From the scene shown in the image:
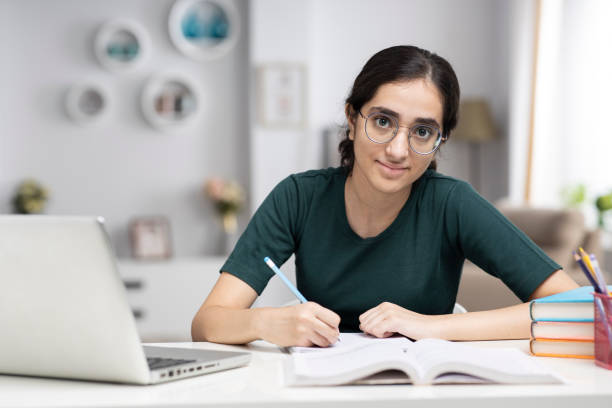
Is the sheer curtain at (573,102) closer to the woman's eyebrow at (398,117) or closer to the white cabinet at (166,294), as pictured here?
the white cabinet at (166,294)

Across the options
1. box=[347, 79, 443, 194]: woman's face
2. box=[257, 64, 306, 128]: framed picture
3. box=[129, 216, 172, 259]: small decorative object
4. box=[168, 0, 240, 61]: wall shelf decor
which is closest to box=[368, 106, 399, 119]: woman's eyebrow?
box=[347, 79, 443, 194]: woman's face

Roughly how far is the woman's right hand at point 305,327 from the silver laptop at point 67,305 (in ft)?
0.82

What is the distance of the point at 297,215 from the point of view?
155 cm

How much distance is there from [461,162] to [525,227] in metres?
1.33

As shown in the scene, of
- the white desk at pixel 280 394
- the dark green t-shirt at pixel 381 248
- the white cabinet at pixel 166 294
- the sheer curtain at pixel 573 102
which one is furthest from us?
the white cabinet at pixel 166 294

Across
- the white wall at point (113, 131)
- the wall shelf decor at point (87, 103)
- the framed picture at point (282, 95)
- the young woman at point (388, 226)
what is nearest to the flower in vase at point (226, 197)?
the white wall at point (113, 131)

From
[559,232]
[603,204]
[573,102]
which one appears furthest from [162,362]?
[573,102]

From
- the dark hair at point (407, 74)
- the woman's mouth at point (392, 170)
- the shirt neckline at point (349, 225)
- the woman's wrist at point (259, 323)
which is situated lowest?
the woman's wrist at point (259, 323)

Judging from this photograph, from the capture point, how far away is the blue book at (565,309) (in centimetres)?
105

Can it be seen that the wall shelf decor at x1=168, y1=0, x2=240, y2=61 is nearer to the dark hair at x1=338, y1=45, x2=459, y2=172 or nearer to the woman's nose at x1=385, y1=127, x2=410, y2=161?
the dark hair at x1=338, y1=45, x2=459, y2=172

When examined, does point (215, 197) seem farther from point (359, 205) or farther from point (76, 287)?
point (76, 287)

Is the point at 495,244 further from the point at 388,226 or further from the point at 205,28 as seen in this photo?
the point at 205,28

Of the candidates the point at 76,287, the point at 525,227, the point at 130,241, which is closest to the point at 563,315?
the point at 76,287

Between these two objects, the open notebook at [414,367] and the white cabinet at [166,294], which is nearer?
the open notebook at [414,367]
